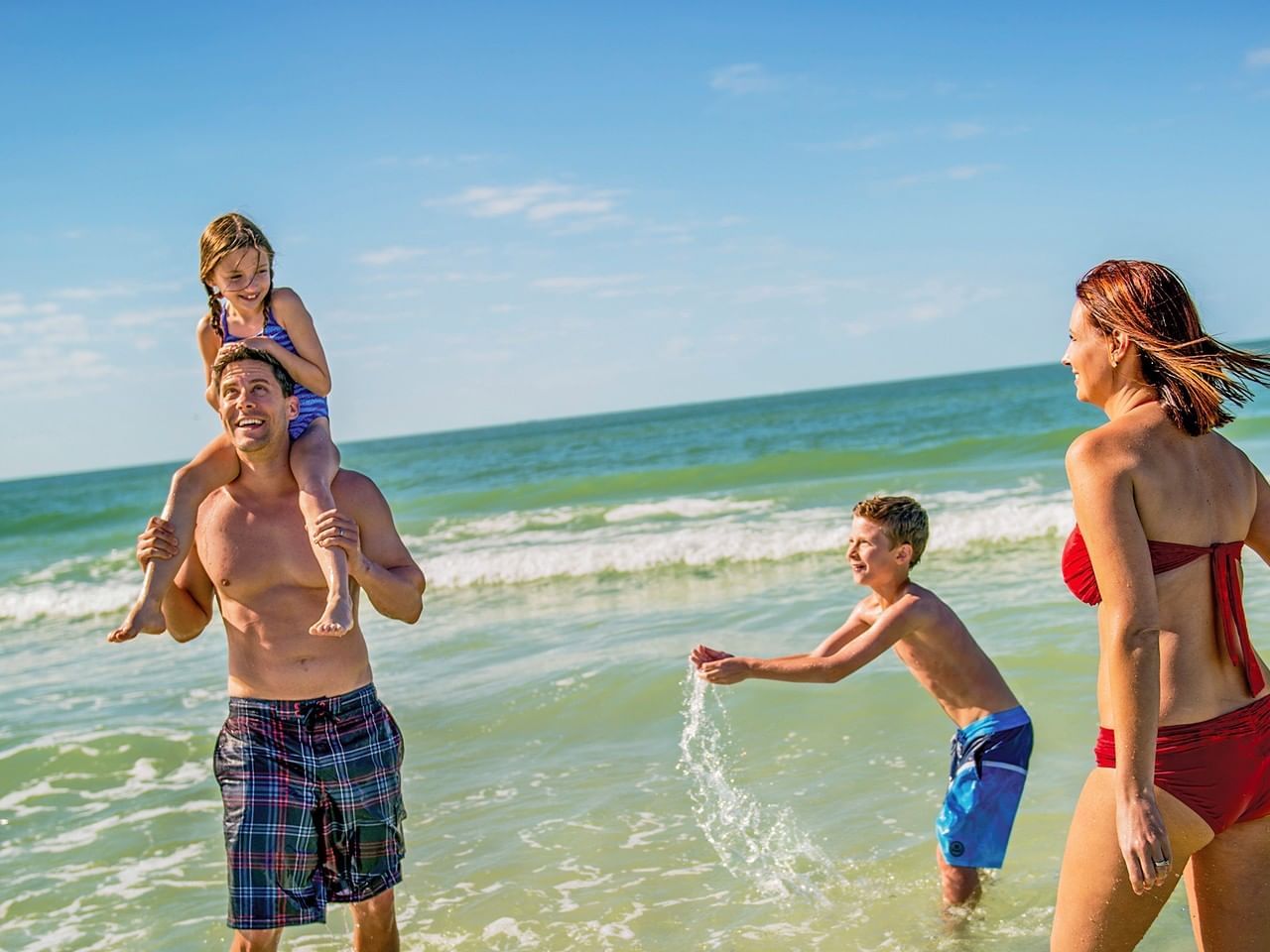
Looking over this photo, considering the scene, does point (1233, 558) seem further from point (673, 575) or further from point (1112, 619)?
point (673, 575)

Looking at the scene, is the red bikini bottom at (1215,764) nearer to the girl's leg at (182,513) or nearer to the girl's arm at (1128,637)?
the girl's arm at (1128,637)

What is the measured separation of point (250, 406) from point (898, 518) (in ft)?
7.05

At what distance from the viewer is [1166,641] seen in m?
2.68

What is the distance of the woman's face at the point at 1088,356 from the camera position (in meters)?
2.79

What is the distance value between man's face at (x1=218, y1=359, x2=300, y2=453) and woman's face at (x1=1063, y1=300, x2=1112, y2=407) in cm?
227

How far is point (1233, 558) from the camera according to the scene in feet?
9.01

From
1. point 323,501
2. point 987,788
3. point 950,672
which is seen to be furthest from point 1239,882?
point 323,501

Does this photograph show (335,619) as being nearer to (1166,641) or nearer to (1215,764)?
(1166,641)

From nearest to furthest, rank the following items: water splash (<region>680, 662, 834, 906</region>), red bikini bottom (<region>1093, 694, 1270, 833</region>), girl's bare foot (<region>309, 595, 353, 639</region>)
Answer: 1. red bikini bottom (<region>1093, 694, 1270, 833</region>)
2. girl's bare foot (<region>309, 595, 353, 639</region>)
3. water splash (<region>680, 662, 834, 906</region>)

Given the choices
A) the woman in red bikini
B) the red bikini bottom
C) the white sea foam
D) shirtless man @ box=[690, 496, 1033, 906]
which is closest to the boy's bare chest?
shirtless man @ box=[690, 496, 1033, 906]

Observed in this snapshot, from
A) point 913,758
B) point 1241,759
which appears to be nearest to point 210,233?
point 1241,759

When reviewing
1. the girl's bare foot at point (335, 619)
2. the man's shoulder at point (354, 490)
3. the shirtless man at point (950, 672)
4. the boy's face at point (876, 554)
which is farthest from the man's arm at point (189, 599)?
the boy's face at point (876, 554)

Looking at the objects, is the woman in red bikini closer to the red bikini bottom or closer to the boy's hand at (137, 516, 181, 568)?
the red bikini bottom

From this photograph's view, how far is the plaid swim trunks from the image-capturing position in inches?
139
